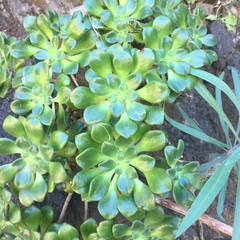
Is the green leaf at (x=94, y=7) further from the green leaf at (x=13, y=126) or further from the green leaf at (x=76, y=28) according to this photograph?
the green leaf at (x=13, y=126)

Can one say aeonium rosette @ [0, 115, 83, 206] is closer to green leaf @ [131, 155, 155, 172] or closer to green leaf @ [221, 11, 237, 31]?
green leaf @ [131, 155, 155, 172]

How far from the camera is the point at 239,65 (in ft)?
5.08

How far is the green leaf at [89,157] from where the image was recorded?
0.97 meters

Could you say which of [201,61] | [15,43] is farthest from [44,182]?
[201,61]

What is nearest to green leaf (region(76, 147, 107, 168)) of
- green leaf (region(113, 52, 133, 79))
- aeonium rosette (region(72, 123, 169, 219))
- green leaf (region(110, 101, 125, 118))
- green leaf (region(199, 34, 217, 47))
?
aeonium rosette (region(72, 123, 169, 219))

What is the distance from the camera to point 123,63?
100 cm

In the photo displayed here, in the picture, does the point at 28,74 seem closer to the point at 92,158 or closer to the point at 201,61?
the point at 92,158

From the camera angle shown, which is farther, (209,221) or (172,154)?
(209,221)

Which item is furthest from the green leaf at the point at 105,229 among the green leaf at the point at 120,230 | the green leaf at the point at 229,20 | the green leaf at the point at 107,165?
the green leaf at the point at 229,20

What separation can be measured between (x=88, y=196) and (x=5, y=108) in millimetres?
534

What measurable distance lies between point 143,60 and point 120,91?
0.33 feet

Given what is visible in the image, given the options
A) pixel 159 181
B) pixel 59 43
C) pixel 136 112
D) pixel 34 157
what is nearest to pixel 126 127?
pixel 136 112

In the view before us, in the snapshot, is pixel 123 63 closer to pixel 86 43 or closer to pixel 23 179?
pixel 86 43

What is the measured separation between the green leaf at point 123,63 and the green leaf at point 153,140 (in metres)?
0.17
